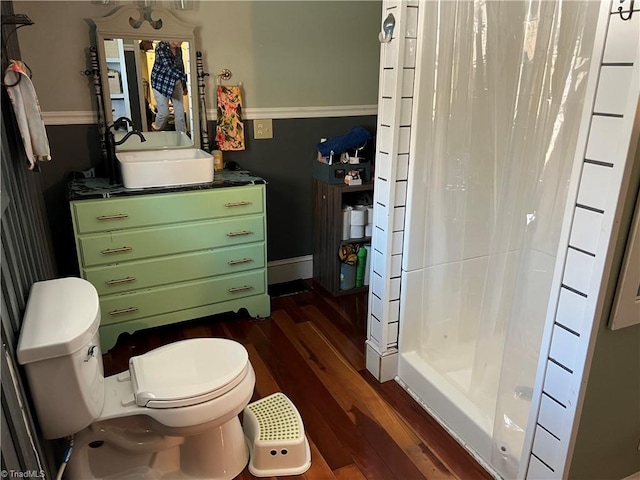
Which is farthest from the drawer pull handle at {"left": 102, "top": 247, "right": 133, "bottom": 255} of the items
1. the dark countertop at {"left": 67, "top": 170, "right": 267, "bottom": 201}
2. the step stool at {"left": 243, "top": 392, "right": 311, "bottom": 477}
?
the step stool at {"left": 243, "top": 392, "right": 311, "bottom": 477}

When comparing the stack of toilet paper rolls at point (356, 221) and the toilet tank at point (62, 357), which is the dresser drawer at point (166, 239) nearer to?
the stack of toilet paper rolls at point (356, 221)

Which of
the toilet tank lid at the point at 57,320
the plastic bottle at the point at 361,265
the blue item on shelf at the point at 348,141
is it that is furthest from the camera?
the plastic bottle at the point at 361,265

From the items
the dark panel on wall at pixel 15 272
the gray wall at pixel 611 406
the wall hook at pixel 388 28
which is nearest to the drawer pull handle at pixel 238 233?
the dark panel on wall at pixel 15 272

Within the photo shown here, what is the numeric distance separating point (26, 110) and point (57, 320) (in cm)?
72

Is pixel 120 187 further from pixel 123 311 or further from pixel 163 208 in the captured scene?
pixel 123 311

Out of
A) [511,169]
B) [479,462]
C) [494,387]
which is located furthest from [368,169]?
[479,462]

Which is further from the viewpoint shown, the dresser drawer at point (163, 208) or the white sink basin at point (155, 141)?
the white sink basin at point (155, 141)

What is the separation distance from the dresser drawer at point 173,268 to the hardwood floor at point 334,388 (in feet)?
1.12

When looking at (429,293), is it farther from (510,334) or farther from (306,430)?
(306,430)

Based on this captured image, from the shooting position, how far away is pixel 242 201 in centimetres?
252

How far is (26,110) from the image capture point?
62.9 inches

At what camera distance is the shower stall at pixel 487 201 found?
Result: 1.52m

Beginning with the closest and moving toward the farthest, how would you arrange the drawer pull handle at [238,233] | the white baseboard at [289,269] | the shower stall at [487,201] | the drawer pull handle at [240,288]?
the shower stall at [487,201] → the drawer pull handle at [238,233] → the drawer pull handle at [240,288] → the white baseboard at [289,269]

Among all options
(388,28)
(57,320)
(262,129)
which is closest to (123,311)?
(57,320)
